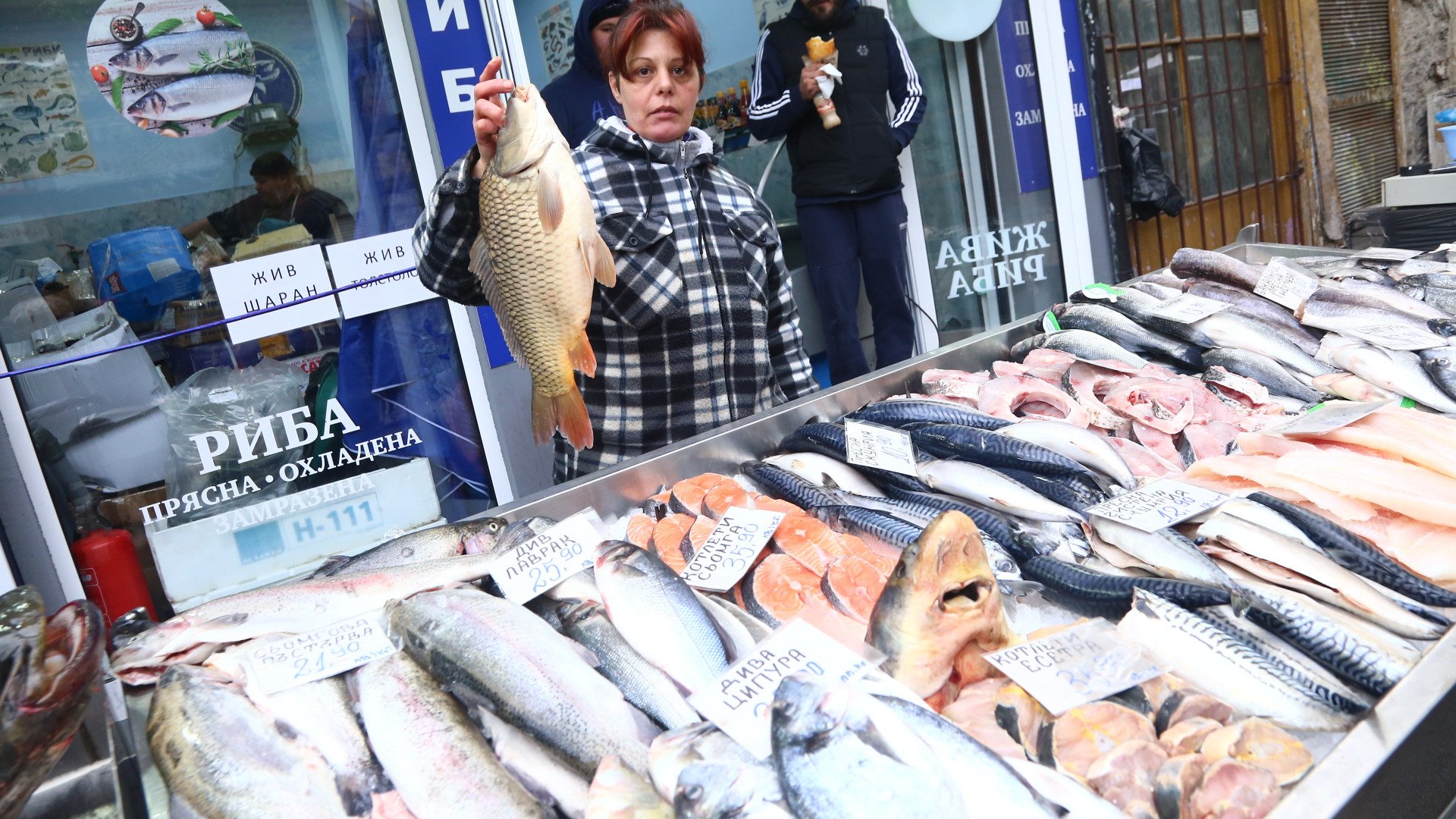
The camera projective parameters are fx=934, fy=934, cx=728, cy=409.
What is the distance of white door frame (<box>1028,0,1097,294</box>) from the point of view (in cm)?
611

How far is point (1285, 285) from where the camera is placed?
2.89 metres

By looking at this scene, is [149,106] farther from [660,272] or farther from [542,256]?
[542,256]

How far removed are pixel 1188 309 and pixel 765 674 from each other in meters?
2.17

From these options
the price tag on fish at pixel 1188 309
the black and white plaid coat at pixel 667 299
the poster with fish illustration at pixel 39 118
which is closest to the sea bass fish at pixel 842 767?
the black and white plaid coat at pixel 667 299

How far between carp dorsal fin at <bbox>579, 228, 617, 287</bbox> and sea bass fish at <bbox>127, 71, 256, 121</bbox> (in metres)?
2.87

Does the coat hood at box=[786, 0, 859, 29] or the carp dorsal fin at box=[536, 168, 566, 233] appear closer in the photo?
the carp dorsal fin at box=[536, 168, 566, 233]

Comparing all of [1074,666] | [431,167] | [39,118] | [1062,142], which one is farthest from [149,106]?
[1062,142]

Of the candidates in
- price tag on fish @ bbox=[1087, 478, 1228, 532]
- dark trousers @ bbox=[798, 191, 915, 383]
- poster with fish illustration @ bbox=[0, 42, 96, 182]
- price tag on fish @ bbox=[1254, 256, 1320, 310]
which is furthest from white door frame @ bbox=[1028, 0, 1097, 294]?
poster with fish illustration @ bbox=[0, 42, 96, 182]

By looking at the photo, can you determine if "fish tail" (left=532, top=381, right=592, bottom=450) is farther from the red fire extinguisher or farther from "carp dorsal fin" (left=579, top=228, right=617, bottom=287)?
the red fire extinguisher

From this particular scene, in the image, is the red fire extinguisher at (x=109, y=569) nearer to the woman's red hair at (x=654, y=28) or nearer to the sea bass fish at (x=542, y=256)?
the sea bass fish at (x=542, y=256)

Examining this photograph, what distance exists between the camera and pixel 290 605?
149 centimetres

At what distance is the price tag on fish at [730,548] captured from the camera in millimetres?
1596

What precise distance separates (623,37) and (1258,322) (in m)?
1.95

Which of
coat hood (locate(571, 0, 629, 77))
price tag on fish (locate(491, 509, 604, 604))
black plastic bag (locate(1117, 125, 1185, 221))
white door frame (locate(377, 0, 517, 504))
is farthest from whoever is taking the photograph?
black plastic bag (locate(1117, 125, 1185, 221))
